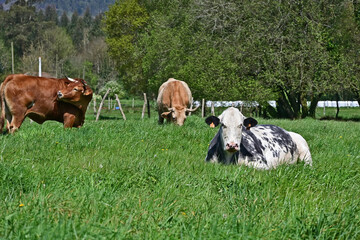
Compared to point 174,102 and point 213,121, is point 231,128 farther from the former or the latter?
point 174,102

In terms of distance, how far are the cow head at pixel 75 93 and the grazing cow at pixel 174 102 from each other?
5.27 metres

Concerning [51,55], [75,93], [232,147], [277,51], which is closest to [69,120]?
[75,93]

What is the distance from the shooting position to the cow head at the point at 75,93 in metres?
9.08

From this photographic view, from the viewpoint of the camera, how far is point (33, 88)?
343 inches

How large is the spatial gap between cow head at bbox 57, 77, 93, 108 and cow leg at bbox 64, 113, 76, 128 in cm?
32

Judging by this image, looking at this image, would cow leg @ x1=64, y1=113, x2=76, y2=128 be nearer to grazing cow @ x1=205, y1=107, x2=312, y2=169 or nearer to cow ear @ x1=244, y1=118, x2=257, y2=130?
grazing cow @ x1=205, y1=107, x2=312, y2=169

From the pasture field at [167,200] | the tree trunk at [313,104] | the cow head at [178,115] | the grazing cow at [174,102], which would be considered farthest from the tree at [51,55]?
the pasture field at [167,200]

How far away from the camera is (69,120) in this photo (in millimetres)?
9383

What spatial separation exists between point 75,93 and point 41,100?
81 centimetres

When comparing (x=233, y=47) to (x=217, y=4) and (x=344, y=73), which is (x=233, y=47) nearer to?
(x=217, y=4)

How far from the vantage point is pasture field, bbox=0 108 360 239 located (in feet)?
9.27

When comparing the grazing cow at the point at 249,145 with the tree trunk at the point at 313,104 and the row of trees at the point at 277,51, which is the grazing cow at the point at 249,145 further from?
the tree trunk at the point at 313,104

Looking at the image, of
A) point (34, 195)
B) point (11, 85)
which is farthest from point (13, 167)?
point (11, 85)

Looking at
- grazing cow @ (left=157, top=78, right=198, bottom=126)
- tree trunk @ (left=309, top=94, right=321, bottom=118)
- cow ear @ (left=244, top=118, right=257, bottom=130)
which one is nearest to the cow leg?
cow ear @ (left=244, top=118, right=257, bottom=130)
